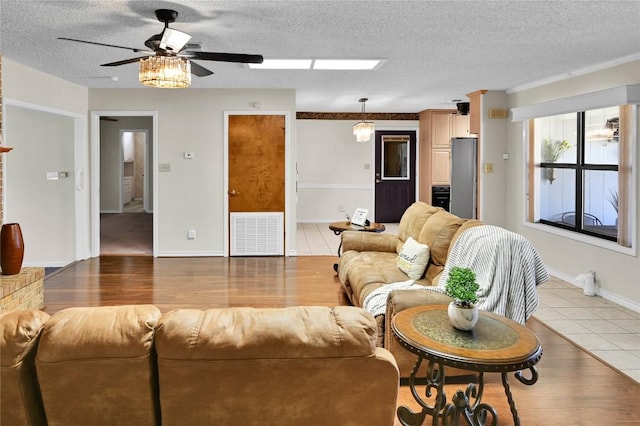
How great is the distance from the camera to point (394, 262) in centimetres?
438

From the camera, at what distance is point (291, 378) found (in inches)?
56.4

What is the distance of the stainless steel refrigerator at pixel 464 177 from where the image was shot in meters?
7.25

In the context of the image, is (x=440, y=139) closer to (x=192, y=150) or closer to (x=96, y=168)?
(x=192, y=150)

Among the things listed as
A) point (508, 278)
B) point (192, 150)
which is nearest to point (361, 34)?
point (508, 278)

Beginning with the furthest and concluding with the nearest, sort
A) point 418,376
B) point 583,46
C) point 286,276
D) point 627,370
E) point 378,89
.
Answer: point 378,89 → point 286,276 → point 583,46 → point 627,370 → point 418,376

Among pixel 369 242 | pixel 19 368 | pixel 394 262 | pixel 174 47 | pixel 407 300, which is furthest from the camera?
pixel 369 242

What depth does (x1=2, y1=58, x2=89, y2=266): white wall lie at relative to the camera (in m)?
6.10

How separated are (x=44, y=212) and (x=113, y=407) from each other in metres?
5.83

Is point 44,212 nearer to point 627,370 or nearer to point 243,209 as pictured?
point 243,209

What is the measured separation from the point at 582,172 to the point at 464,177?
2.19 meters

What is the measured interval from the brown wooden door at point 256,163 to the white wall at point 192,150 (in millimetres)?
141

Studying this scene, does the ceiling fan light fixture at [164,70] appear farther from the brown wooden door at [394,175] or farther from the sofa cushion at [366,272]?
the brown wooden door at [394,175]

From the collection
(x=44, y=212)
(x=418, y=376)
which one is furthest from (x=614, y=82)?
(x=44, y=212)

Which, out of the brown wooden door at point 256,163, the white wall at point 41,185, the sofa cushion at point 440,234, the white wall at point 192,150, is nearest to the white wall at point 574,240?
the sofa cushion at point 440,234
